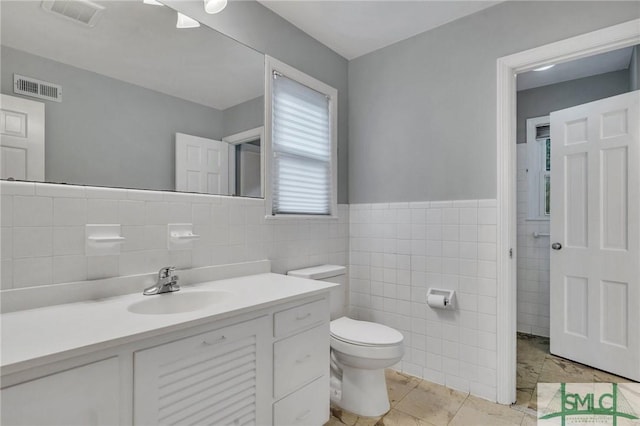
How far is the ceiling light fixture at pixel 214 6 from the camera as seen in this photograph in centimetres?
160

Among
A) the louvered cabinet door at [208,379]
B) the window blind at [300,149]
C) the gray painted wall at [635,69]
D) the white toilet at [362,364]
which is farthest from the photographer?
the gray painted wall at [635,69]

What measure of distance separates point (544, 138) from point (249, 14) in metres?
2.93

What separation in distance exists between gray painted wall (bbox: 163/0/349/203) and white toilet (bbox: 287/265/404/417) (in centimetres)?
114

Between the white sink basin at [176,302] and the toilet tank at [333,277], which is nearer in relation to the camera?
the white sink basin at [176,302]

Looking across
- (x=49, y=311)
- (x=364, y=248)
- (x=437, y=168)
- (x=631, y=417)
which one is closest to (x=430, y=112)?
(x=437, y=168)

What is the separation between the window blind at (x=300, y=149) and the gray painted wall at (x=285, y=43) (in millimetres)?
168

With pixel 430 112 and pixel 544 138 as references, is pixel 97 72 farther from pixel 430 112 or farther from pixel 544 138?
pixel 544 138

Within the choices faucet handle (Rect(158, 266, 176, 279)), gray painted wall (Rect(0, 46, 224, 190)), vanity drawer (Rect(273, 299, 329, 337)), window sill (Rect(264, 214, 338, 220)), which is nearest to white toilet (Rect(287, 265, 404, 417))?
vanity drawer (Rect(273, 299, 329, 337))

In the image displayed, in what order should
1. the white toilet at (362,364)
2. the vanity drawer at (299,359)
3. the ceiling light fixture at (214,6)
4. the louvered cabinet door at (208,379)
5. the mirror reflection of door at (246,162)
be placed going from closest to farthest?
the louvered cabinet door at (208,379) < the vanity drawer at (299,359) < the ceiling light fixture at (214,6) < the white toilet at (362,364) < the mirror reflection of door at (246,162)

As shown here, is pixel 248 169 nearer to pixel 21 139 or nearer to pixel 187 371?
pixel 21 139

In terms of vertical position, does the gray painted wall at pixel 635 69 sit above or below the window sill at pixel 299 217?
above

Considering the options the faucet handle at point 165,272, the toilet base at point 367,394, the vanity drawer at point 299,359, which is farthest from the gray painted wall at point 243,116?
the toilet base at point 367,394

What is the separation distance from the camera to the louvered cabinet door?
0.98 m

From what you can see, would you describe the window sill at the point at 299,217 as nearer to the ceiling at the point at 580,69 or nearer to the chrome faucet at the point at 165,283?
the chrome faucet at the point at 165,283
